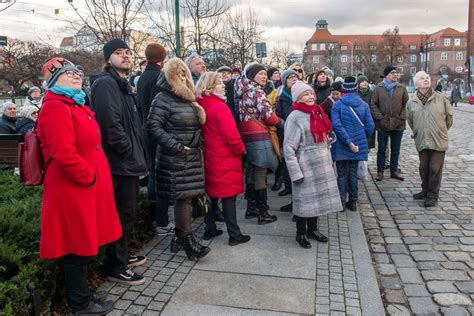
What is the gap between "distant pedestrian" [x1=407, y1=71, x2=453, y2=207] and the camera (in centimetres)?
653

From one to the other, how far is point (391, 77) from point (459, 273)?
4.75 m

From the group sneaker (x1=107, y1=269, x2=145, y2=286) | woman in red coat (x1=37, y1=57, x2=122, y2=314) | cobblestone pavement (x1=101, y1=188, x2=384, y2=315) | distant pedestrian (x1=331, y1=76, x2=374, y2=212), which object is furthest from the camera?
distant pedestrian (x1=331, y1=76, x2=374, y2=212)

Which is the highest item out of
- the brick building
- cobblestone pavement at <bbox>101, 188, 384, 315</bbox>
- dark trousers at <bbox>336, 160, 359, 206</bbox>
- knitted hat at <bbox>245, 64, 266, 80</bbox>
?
the brick building

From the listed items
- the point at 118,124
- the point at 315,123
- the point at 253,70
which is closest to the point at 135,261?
the point at 118,124

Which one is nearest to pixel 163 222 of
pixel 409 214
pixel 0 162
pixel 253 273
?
pixel 253 273

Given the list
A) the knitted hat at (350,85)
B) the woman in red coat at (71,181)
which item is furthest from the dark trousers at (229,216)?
the knitted hat at (350,85)

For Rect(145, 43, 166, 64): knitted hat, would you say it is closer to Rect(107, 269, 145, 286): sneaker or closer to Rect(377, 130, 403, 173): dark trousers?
Rect(107, 269, 145, 286): sneaker

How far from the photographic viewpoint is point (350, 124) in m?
6.34

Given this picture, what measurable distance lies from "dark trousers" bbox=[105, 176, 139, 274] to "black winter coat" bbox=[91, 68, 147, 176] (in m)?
0.12

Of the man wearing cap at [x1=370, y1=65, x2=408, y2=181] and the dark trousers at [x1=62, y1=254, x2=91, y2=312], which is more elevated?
the man wearing cap at [x1=370, y1=65, x2=408, y2=181]

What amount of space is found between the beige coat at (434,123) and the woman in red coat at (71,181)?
500 cm

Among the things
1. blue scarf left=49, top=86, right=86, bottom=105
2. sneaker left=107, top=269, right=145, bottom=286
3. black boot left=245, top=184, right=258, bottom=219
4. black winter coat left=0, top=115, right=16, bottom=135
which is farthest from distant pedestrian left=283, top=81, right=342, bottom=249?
black winter coat left=0, top=115, right=16, bottom=135

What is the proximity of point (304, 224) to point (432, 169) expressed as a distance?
2.80m

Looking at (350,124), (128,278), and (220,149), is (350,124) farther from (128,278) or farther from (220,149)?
(128,278)
